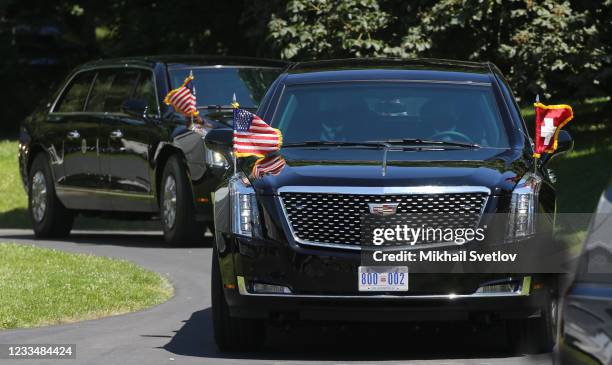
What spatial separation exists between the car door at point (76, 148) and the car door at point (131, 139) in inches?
10.8

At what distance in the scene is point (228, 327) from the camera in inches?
375

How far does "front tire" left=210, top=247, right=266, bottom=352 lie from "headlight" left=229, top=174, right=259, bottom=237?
1.12 feet

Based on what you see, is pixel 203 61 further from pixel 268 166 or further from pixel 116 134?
pixel 268 166

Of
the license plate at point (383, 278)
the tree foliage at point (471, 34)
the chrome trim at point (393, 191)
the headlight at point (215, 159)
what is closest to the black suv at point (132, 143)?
the headlight at point (215, 159)

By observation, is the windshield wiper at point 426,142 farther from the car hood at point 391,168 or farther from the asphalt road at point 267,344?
the asphalt road at point 267,344

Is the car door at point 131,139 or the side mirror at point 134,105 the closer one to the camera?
the side mirror at point 134,105

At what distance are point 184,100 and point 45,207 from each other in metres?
3.51

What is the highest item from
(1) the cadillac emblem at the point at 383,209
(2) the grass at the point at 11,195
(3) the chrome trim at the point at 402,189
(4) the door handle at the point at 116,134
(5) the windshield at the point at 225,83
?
(3) the chrome trim at the point at 402,189

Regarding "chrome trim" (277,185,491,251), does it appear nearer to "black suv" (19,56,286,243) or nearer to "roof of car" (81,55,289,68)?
"black suv" (19,56,286,243)

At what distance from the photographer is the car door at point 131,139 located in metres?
17.2

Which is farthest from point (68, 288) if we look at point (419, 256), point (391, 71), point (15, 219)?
→ point (15, 219)

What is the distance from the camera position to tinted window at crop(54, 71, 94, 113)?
18.9 metres

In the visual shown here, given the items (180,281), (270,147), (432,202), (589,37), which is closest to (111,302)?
(180,281)

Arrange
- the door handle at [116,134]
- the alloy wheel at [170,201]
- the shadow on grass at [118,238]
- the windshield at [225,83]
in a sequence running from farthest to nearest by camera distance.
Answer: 1. the shadow on grass at [118,238]
2. the door handle at [116,134]
3. the windshield at [225,83]
4. the alloy wheel at [170,201]
